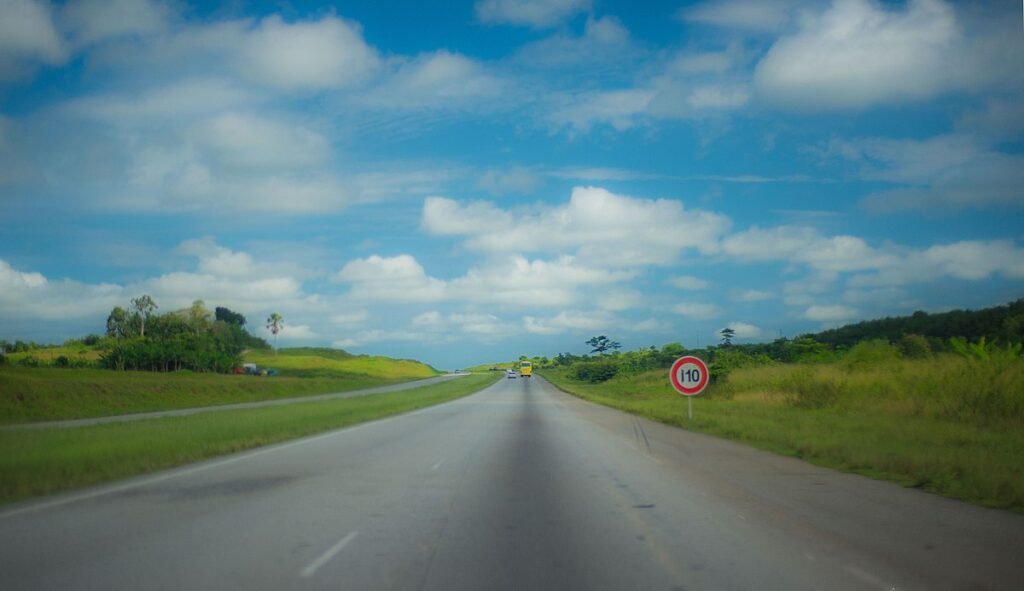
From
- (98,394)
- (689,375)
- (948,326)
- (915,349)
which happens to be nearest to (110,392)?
(98,394)

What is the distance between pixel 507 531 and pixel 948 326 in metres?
76.6

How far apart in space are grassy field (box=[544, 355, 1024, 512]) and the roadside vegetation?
0.03 metres

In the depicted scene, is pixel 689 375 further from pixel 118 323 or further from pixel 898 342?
pixel 118 323

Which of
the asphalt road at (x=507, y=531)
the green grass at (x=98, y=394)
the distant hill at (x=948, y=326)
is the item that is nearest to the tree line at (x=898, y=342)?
the distant hill at (x=948, y=326)

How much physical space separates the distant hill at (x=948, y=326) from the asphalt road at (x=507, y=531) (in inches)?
1382

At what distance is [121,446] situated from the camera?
18.2 meters

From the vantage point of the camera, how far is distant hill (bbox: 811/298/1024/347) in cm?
4897

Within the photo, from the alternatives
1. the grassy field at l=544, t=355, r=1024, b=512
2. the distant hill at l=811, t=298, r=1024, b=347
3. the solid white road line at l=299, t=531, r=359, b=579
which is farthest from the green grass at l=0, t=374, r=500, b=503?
the distant hill at l=811, t=298, r=1024, b=347

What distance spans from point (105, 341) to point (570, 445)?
312 ft

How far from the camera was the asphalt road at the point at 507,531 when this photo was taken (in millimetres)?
6945

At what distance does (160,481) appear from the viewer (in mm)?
13484

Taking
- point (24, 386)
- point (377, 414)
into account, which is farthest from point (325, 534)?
point (24, 386)

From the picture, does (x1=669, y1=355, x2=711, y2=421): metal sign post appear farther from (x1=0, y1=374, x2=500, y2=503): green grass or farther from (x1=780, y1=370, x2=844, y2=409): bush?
(x1=0, y1=374, x2=500, y2=503): green grass

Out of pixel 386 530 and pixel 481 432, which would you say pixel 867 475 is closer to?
pixel 386 530
